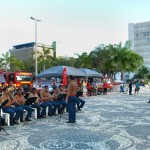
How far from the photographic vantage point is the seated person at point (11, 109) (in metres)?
10.0

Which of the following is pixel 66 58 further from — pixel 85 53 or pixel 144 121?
pixel 144 121

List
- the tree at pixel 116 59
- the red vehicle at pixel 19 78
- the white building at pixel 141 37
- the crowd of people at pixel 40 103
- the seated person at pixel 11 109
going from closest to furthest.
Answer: the seated person at pixel 11 109, the crowd of people at pixel 40 103, the red vehicle at pixel 19 78, the tree at pixel 116 59, the white building at pixel 141 37

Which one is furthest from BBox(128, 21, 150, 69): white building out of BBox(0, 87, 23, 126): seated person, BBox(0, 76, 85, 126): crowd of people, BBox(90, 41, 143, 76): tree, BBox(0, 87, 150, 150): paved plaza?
BBox(0, 87, 23, 126): seated person

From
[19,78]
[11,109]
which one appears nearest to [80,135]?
[11,109]

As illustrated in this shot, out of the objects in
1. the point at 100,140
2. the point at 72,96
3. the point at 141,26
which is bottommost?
the point at 100,140

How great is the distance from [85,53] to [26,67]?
27.1m

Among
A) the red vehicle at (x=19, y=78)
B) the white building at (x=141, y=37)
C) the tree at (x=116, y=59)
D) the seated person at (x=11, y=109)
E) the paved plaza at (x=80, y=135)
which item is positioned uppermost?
the white building at (x=141, y=37)

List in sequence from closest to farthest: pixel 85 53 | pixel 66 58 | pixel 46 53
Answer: pixel 85 53, pixel 46 53, pixel 66 58

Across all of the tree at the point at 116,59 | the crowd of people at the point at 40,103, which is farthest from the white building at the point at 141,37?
the crowd of people at the point at 40,103

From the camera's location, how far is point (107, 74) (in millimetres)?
49062

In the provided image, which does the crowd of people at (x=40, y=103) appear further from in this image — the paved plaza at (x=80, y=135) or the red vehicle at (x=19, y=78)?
the red vehicle at (x=19, y=78)

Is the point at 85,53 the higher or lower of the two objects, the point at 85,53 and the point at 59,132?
the higher

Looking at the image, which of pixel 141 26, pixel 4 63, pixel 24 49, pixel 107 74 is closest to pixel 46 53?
pixel 4 63

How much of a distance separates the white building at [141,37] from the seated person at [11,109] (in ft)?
413
